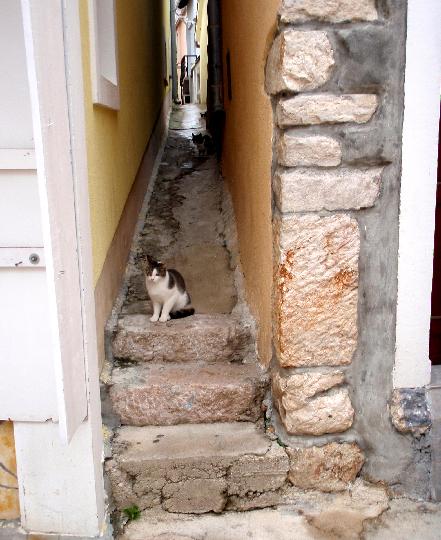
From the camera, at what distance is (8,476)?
2.43 meters

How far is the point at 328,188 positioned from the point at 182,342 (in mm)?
1213

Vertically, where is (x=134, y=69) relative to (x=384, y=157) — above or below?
above

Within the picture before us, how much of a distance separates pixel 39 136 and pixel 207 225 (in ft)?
8.62

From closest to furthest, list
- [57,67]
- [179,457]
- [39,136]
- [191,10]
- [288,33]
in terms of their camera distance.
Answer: [39,136]
[57,67]
[288,33]
[179,457]
[191,10]

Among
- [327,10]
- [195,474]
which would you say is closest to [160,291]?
[195,474]

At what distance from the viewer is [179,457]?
2.49 m

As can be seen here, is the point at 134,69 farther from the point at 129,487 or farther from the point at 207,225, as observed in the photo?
the point at 129,487

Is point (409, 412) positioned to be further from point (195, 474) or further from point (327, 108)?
point (327, 108)

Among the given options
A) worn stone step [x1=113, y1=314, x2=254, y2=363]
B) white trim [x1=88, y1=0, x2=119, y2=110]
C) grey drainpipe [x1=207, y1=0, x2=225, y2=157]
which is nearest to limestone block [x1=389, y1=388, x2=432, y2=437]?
worn stone step [x1=113, y1=314, x2=254, y2=363]

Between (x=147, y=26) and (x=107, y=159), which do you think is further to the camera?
(x=147, y=26)

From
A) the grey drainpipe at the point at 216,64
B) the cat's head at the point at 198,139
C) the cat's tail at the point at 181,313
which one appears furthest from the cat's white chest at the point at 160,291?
the cat's head at the point at 198,139

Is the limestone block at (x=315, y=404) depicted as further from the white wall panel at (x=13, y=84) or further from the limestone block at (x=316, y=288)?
the white wall panel at (x=13, y=84)

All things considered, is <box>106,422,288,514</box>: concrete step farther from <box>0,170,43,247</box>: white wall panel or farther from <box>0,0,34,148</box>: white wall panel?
<box>0,0,34,148</box>: white wall panel

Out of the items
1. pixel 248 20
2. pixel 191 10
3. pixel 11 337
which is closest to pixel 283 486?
pixel 11 337
